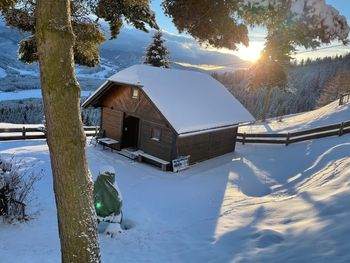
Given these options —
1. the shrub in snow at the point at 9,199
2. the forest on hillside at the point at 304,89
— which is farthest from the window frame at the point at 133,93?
the forest on hillside at the point at 304,89

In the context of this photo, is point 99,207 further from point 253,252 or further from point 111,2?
point 111,2

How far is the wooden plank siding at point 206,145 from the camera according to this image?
59.2 feet

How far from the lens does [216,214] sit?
11.5 metres

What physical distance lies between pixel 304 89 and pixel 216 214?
408ft

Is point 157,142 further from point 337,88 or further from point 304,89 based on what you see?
point 304,89

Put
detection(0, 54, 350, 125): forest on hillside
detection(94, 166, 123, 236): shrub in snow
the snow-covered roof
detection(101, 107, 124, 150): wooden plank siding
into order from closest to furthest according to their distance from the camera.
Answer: detection(94, 166, 123, 236): shrub in snow
the snow-covered roof
detection(101, 107, 124, 150): wooden plank siding
detection(0, 54, 350, 125): forest on hillside

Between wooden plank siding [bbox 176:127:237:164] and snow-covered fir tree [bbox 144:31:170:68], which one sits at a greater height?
snow-covered fir tree [bbox 144:31:170:68]

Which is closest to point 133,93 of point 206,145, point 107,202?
point 206,145

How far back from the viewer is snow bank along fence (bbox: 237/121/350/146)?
21234 millimetres

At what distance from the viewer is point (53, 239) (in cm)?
903

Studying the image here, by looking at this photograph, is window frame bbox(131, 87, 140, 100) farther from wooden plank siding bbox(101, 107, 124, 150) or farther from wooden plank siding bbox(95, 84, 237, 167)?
wooden plank siding bbox(101, 107, 124, 150)

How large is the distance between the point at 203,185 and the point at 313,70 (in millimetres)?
160269

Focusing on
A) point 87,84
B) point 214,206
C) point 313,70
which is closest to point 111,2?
point 214,206

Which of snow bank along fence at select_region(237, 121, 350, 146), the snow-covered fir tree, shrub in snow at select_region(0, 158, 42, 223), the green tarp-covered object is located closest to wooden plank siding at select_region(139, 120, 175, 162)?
the green tarp-covered object
